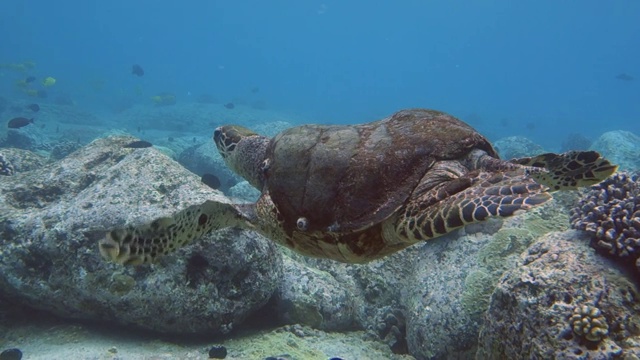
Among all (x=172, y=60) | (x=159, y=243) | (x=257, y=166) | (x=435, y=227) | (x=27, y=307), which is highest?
(x=172, y=60)

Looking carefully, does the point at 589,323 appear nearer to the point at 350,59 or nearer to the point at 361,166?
the point at 361,166

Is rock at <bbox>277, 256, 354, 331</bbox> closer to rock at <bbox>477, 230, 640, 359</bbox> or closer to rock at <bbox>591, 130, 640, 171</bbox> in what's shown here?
rock at <bbox>477, 230, 640, 359</bbox>

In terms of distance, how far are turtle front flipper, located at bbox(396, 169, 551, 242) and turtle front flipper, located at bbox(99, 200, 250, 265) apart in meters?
2.06

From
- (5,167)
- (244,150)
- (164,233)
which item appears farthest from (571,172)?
(5,167)

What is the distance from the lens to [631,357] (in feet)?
9.32

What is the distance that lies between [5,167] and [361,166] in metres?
10.7

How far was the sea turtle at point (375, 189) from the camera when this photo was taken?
289 cm

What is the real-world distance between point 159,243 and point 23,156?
10147mm

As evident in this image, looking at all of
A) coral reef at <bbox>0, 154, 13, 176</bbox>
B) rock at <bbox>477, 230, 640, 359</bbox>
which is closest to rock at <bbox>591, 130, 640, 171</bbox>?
rock at <bbox>477, 230, 640, 359</bbox>

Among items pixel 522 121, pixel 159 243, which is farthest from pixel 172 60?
pixel 159 243

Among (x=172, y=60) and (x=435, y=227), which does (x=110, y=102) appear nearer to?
(x=435, y=227)

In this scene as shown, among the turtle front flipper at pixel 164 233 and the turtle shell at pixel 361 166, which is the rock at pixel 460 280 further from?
the turtle front flipper at pixel 164 233

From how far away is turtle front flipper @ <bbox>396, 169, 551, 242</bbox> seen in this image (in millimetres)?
2674

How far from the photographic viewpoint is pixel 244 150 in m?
5.62
